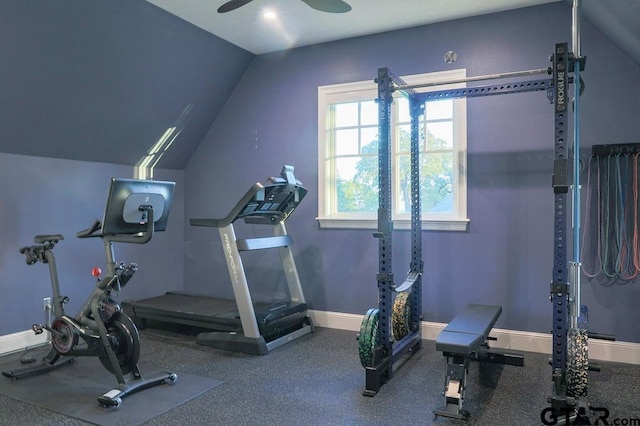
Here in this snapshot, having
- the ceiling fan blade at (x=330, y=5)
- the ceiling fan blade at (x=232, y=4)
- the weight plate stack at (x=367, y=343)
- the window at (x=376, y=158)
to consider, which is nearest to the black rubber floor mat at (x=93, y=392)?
the weight plate stack at (x=367, y=343)

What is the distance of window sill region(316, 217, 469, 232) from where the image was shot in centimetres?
423

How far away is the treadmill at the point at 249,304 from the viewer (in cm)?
398

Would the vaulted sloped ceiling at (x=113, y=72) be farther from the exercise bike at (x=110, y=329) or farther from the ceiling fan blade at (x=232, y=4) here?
the exercise bike at (x=110, y=329)

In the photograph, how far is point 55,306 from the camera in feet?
10.9

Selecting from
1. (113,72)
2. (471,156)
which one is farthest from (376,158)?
(113,72)

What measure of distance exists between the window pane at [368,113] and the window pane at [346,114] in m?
0.07

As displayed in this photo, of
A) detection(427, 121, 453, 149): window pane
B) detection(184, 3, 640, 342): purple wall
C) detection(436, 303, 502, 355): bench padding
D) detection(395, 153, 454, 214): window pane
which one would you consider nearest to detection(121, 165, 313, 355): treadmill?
detection(184, 3, 640, 342): purple wall

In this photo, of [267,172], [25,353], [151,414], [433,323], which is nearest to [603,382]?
[433,323]

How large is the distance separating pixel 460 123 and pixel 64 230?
12.2 feet

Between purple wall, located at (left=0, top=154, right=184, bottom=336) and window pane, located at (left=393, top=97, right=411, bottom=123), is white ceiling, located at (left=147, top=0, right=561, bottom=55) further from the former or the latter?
purple wall, located at (left=0, top=154, right=184, bottom=336)

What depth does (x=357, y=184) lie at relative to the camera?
480 centimetres

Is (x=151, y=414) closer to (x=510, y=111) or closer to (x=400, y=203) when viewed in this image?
(x=400, y=203)

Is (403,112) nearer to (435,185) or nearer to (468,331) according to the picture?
(435,185)

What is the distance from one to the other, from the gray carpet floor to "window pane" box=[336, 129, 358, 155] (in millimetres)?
1920
